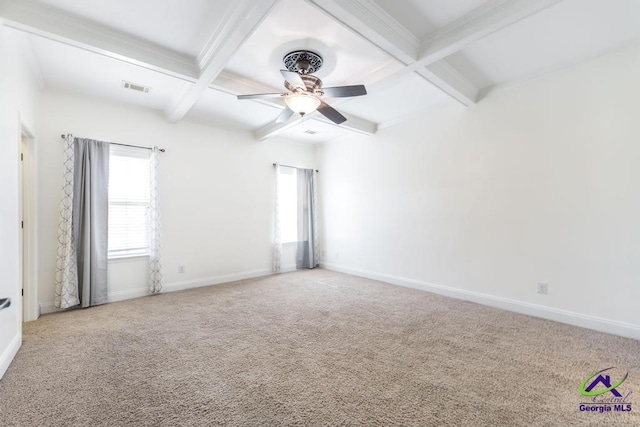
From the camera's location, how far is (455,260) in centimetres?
404

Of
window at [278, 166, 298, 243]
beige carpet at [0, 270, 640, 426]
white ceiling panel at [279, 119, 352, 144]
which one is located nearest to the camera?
beige carpet at [0, 270, 640, 426]

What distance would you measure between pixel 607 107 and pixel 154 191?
18.3 feet

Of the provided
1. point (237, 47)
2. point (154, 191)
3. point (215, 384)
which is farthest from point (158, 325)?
point (237, 47)

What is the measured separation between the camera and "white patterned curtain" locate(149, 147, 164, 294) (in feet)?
13.5

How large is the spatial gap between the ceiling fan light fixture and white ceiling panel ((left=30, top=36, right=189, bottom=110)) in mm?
1506

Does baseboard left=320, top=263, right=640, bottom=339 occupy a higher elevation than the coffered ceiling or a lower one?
lower

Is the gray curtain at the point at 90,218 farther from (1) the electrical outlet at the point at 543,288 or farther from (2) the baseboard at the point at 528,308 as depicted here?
(1) the electrical outlet at the point at 543,288

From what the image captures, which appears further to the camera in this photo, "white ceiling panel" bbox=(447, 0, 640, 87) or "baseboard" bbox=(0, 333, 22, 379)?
"white ceiling panel" bbox=(447, 0, 640, 87)

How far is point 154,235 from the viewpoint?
4129 millimetres

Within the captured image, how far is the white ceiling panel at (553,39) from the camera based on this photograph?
2.26m

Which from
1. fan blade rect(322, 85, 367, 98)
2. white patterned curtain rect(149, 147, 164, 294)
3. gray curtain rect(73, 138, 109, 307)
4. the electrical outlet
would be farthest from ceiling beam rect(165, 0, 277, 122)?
the electrical outlet

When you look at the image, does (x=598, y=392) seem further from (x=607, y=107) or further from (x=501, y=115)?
(x=501, y=115)

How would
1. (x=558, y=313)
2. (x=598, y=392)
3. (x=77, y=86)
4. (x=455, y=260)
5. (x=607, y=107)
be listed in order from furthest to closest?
(x=455, y=260) → (x=77, y=86) → (x=558, y=313) → (x=607, y=107) → (x=598, y=392)

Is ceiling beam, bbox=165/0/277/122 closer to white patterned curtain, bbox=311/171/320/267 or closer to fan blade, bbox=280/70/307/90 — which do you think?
fan blade, bbox=280/70/307/90
